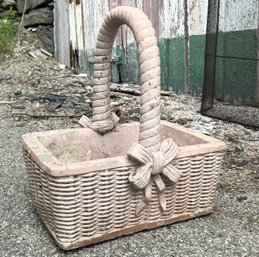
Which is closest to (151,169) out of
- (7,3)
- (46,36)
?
(46,36)

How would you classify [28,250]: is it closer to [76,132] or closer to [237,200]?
[76,132]

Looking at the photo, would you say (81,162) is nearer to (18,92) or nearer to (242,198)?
(242,198)

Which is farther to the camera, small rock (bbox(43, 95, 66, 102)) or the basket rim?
small rock (bbox(43, 95, 66, 102))

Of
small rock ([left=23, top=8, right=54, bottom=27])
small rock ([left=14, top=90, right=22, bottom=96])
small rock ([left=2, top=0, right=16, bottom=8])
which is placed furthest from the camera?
small rock ([left=2, top=0, right=16, bottom=8])

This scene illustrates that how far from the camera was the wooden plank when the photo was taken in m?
3.94

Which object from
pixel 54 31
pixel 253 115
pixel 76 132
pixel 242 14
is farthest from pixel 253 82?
pixel 54 31

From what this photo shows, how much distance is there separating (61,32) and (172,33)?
154 cm

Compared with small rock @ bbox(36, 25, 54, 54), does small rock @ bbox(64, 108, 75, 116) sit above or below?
below

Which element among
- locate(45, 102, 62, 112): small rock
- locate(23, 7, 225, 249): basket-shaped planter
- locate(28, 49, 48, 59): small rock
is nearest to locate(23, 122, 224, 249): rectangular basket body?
locate(23, 7, 225, 249): basket-shaped planter

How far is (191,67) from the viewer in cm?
270

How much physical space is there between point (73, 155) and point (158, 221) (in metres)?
0.35

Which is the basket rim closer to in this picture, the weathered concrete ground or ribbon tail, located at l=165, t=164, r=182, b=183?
ribbon tail, located at l=165, t=164, r=182, b=183

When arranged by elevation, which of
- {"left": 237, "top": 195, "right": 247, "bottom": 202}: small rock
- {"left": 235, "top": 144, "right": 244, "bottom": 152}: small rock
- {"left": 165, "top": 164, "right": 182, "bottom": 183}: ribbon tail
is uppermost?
{"left": 165, "top": 164, "right": 182, "bottom": 183}: ribbon tail

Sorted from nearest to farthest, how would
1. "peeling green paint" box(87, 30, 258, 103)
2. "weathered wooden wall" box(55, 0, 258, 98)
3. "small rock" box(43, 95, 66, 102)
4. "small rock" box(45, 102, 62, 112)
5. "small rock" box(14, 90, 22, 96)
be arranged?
"peeling green paint" box(87, 30, 258, 103)
"weathered wooden wall" box(55, 0, 258, 98)
"small rock" box(45, 102, 62, 112)
"small rock" box(43, 95, 66, 102)
"small rock" box(14, 90, 22, 96)
